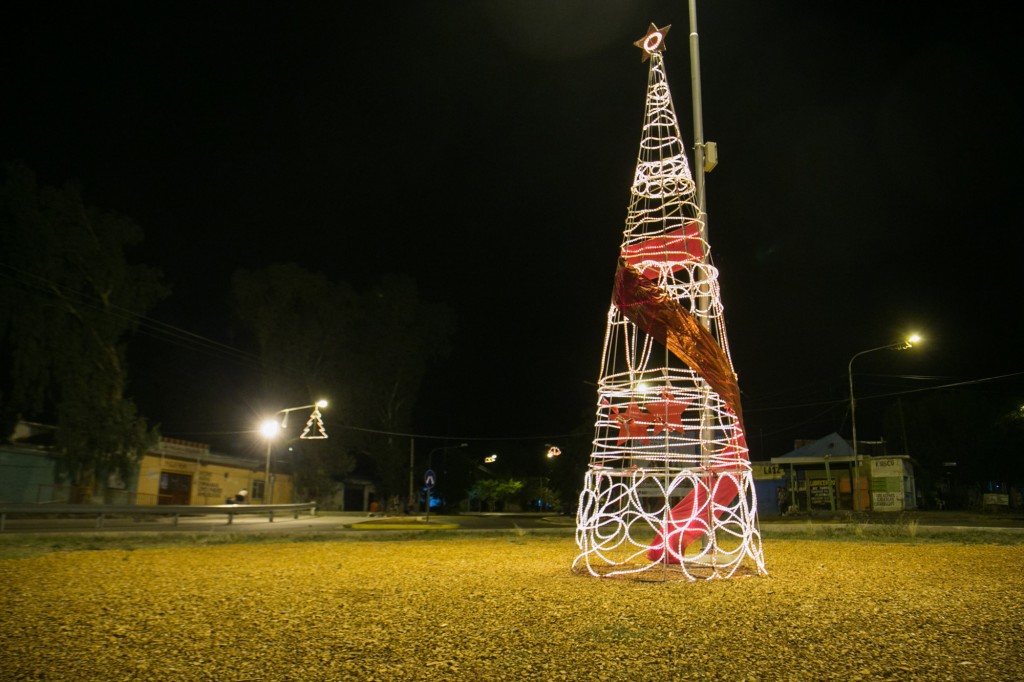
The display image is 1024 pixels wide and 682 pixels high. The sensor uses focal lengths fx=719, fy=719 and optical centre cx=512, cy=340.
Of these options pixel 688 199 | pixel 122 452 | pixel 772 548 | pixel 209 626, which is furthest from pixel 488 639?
pixel 122 452

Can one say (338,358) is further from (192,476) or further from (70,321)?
(70,321)

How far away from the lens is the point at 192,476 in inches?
1398

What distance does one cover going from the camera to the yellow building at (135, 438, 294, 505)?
32500 mm

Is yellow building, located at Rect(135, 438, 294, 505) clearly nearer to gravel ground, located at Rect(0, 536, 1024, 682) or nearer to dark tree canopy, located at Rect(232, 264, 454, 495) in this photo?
dark tree canopy, located at Rect(232, 264, 454, 495)

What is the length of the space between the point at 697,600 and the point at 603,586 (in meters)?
1.05

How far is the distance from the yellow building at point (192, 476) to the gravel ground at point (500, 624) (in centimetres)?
2387

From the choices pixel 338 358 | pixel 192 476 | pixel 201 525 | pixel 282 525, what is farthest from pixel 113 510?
pixel 338 358

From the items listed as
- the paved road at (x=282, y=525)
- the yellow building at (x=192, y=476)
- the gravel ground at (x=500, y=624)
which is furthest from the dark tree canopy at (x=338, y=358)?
the gravel ground at (x=500, y=624)

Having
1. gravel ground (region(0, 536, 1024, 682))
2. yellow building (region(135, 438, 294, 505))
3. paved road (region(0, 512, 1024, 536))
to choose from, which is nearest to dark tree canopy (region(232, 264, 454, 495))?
yellow building (region(135, 438, 294, 505))

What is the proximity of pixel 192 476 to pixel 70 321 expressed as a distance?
11.6 m

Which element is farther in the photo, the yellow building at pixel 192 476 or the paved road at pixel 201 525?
the yellow building at pixel 192 476

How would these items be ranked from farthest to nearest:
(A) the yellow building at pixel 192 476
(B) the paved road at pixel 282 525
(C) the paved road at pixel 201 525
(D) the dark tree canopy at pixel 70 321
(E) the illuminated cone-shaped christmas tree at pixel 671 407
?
(A) the yellow building at pixel 192 476
(D) the dark tree canopy at pixel 70 321
(C) the paved road at pixel 201 525
(B) the paved road at pixel 282 525
(E) the illuminated cone-shaped christmas tree at pixel 671 407

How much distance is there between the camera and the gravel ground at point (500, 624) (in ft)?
12.3

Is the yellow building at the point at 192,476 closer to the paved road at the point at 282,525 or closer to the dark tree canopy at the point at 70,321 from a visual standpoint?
the dark tree canopy at the point at 70,321
